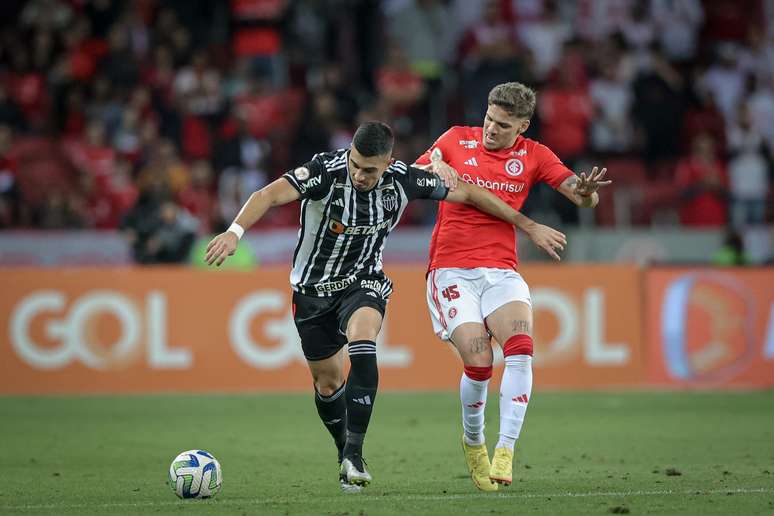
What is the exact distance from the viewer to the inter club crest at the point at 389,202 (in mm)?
8492

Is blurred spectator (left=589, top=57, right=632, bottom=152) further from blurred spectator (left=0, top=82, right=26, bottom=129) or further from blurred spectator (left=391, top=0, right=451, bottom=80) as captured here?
blurred spectator (left=0, top=82, right=26, bottom=129)

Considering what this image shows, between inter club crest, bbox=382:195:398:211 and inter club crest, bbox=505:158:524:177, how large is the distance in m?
0.82

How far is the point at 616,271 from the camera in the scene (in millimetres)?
16484

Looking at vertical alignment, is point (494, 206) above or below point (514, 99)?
below

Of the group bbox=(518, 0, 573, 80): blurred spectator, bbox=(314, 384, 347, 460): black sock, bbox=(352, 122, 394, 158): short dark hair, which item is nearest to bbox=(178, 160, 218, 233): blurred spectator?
bbox=(518, 0, 573, 80): blurred spectator

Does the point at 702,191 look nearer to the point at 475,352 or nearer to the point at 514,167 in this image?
the point at 514,167

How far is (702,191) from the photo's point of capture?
62.7 feet

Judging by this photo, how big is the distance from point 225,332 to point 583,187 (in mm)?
8085

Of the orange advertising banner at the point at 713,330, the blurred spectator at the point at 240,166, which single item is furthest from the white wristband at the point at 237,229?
the blurred spectator at the point at 240,166

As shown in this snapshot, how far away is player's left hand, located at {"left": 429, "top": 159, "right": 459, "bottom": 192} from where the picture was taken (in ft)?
27.9

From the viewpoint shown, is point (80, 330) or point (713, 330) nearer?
point (80, 330)

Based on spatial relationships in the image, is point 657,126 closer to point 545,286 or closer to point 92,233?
point 545,286

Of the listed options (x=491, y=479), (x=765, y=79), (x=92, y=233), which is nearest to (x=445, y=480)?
(x=491, y=479)

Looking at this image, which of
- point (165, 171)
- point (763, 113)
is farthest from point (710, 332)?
point (165, 171)
